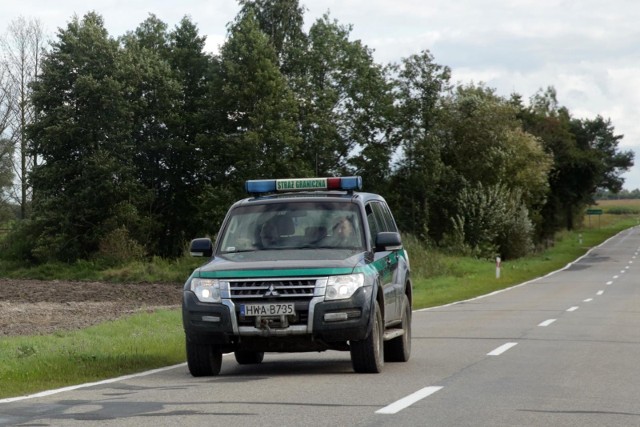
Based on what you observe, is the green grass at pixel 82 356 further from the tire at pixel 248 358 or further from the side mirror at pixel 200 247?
the side mirror at pixel 200 247

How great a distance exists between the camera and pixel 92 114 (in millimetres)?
60531

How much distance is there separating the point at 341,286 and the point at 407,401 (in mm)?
2142

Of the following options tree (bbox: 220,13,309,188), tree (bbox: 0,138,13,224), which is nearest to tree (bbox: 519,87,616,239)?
tree (bbox: 220,13,309,188)

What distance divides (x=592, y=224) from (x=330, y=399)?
143580mm

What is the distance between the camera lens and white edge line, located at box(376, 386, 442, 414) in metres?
8.98

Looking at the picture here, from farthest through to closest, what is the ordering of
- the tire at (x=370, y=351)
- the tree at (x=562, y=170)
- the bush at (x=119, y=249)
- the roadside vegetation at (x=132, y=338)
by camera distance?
the tree at (x=562, y=170)
the bush at (x=119, y=249)
the roadside vegetation at (x=132, y=338)
the tire at (x=370, y=351)

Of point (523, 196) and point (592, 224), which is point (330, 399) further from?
point (592, 224)

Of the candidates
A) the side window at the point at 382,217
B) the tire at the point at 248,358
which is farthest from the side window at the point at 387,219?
the tire at the point at 248,358

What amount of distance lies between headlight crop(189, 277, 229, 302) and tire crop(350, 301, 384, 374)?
4.66 ft

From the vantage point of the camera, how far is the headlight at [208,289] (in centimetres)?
1155

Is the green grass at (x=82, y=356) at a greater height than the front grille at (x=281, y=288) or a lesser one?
lesser

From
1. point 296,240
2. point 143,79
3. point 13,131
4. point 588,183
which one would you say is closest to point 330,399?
point 296,240

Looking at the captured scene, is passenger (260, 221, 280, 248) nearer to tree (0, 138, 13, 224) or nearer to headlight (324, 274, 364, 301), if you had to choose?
headlight (324, 274, 364, 301)

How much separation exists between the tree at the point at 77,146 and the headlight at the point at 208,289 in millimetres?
48438
